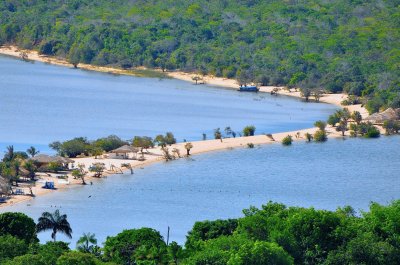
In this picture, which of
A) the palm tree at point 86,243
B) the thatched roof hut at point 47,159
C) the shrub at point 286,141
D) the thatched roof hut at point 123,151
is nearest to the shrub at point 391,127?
the shrub at point 286,141

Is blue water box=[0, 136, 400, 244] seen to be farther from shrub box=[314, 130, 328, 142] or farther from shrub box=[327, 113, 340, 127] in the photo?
shrub box=[327, 113, 340, 127]

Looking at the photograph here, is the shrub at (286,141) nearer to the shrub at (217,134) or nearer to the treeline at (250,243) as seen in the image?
the shrub at (217,134)

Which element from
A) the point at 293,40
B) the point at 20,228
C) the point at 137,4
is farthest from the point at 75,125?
the point at 137,4

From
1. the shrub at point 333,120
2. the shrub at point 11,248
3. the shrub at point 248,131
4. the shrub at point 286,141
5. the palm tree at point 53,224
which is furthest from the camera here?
the shrub at point 333,120

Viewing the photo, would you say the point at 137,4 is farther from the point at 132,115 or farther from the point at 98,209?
the point at 98,209

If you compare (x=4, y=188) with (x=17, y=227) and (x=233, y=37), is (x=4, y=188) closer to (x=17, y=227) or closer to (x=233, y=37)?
(x=17, y=227)

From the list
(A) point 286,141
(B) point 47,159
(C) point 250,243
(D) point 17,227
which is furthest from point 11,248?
(A) point 286,141
